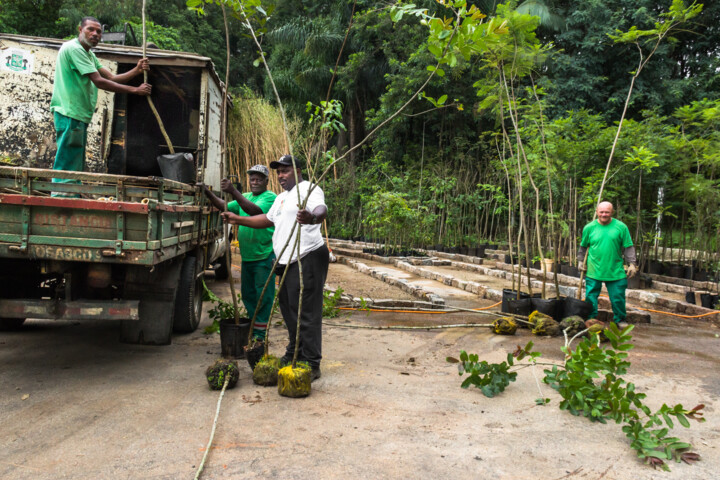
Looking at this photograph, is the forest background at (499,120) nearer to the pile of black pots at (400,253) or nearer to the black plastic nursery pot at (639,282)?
the pile of black pots at (400,253)

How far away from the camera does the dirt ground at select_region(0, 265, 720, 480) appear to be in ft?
8.90

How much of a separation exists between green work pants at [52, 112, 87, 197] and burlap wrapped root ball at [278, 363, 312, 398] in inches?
104

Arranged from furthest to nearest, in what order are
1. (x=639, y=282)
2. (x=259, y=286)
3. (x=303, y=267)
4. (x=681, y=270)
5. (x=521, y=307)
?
(x=681, y=270) → (x=639, y=282) → (x=521, y=307) → (x=259, y=286) → (x=303, y=267)

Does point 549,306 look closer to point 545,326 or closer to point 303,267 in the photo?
point 545,326

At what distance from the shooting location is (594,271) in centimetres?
643

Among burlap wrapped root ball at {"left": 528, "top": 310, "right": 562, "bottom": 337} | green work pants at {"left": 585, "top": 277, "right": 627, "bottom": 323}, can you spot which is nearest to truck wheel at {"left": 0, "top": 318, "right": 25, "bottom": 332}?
burlap wrapped root ball at {"left": 528, "top": 310, "right": 562, "bottom": 337}

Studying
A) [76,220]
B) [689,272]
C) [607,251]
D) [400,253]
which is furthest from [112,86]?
[689,272]

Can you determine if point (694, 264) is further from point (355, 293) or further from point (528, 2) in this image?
point (528, 2)

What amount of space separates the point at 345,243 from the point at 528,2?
11430 millimetres

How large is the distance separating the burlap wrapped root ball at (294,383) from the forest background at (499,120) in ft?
14.3

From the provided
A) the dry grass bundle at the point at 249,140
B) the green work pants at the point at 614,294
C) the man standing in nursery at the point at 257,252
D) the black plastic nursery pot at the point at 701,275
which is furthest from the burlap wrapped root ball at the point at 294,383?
the black plastic nursery pot at the point at 701,275

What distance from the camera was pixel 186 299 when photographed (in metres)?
5.36

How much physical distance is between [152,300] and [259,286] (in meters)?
0.94

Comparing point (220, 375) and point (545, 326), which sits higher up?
point (545, 326)
